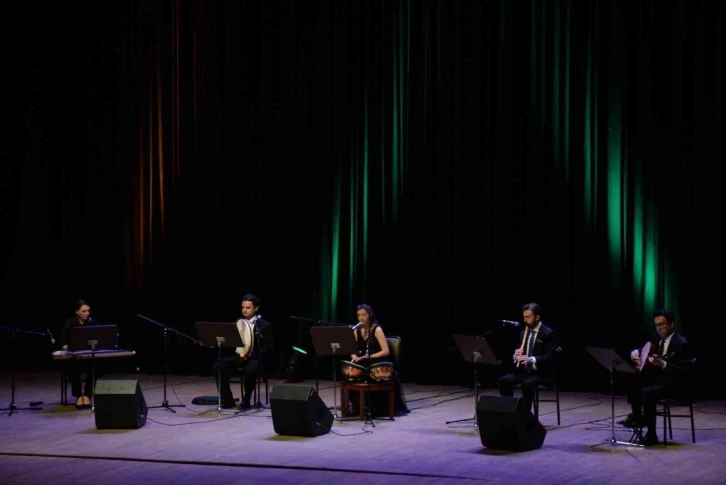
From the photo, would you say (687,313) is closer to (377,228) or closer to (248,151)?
(377,228)

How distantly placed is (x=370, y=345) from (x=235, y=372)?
155cm

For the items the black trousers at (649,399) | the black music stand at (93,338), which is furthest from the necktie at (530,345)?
the black music stand at (93,338)

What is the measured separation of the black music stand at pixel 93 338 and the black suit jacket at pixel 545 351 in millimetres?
4199

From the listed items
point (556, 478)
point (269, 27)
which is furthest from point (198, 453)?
point (269, 27)

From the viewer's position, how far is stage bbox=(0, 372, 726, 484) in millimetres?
7047

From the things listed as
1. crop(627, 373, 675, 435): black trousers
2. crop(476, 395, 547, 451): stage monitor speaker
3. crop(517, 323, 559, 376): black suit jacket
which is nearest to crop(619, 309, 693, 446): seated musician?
crop(627, 373, 675, 435): black trousers

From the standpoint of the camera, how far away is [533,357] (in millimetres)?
8992

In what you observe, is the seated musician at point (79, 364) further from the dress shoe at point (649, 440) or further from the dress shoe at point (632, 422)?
the dress shoe at point (649, 440)

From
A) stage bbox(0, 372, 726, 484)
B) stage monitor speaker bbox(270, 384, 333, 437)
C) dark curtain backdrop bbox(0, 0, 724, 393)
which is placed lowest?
stage bbox(0, 372, 726, 484)

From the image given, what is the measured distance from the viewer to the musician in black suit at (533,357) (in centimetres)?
898

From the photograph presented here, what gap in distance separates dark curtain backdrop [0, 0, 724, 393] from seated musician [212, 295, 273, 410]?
2263 millimetres

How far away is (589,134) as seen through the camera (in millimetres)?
11273

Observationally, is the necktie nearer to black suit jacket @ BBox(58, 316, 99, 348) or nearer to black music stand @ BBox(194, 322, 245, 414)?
black music stand @ BBox(194, 322, 245, 414)

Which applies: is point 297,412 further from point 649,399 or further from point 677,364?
point 677,364
